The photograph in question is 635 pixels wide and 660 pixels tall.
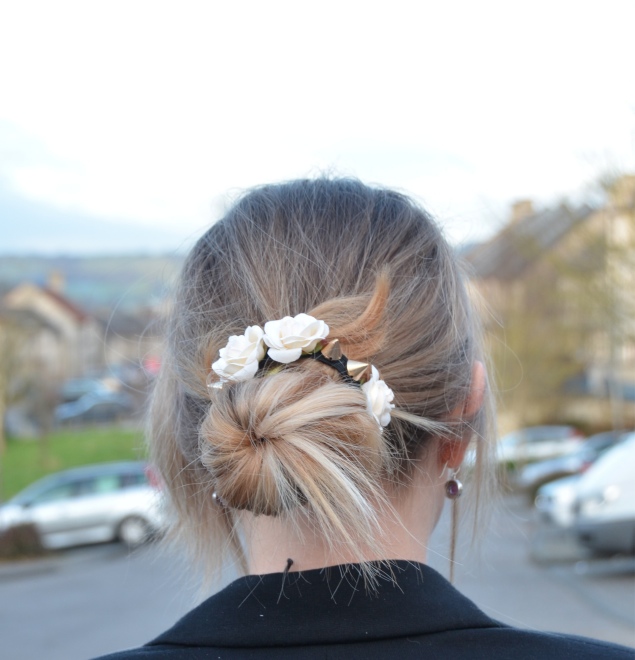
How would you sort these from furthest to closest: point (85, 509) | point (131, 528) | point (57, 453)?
point (57, 453), point (131, 528), point (85, 509)

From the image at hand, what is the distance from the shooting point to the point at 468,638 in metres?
1.14

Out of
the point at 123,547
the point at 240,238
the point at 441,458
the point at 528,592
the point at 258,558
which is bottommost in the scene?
the point at 123,547

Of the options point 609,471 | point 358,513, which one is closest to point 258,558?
point 358,513

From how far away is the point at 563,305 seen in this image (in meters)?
15.5

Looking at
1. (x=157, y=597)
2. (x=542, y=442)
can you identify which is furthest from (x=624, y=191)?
(x=542, y=442)

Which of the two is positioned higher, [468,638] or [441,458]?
[441,458]

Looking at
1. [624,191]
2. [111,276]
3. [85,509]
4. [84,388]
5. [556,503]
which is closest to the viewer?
[111,276]

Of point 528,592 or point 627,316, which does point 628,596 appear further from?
point 627,316

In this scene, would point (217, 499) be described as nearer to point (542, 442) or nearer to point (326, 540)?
point (326, 540)

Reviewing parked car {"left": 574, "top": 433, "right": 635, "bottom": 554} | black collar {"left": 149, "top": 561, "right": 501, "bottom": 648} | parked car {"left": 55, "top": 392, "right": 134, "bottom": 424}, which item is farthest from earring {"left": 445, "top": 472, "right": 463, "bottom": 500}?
parked car {"left": 55, "top": 392, "right": 134, "bottom": 424}

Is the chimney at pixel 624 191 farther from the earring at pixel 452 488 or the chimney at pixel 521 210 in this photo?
the earring at pixel 452 488

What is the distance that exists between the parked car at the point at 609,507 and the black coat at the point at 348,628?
31.3ft

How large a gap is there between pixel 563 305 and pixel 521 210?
231 cm

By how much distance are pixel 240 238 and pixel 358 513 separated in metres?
0.54
